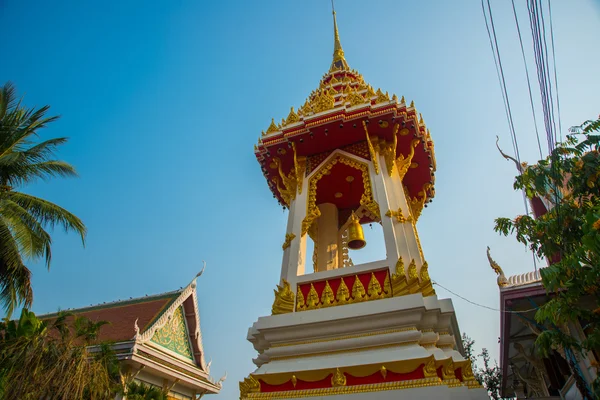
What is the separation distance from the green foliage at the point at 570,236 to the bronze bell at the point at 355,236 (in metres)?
2.09

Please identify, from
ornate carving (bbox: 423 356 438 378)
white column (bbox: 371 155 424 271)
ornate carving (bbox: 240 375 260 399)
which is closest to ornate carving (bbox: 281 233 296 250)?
white column (bbox: 371 155 424 271)

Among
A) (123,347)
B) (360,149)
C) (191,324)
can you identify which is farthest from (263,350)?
(191,324)

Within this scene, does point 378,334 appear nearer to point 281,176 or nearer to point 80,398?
point 281,176

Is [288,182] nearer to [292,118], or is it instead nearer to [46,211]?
[292,118]

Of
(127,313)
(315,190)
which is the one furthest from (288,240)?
(127,313)

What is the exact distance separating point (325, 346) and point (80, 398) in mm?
4106

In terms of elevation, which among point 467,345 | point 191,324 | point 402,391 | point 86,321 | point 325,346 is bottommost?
point 402,391

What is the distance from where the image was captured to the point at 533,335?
8156 mm

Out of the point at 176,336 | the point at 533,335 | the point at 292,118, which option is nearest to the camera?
the point at 292,118

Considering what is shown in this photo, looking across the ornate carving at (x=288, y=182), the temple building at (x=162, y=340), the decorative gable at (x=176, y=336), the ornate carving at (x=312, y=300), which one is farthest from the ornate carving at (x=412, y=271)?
the decorative gable at (x=176, y=336)

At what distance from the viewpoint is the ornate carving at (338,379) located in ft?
14.2

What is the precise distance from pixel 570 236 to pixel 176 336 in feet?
40.2

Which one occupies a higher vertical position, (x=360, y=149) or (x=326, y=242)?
(x=360, y=149)

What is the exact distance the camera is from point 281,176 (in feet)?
23.7
